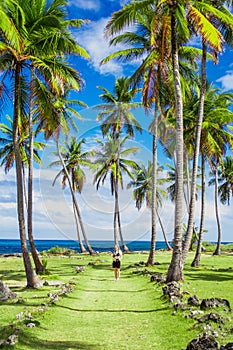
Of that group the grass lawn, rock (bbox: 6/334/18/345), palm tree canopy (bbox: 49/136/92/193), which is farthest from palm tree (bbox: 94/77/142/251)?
rock (bbox: 6/334/18/345)

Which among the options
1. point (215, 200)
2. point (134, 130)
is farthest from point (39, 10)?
point (215, 200)

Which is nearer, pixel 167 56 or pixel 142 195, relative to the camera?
pixel 167 56

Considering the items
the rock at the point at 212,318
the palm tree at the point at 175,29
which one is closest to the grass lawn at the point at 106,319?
the rock at the point at 212,318

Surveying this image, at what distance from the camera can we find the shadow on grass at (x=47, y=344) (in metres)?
7.07

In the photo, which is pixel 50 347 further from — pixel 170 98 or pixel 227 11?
pixel 170 98

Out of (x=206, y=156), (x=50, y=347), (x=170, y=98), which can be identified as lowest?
(x=50, y=347)

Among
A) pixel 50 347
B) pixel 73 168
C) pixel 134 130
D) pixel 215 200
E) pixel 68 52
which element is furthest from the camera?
pixel 73 168

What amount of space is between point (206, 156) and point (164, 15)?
48.4 ft

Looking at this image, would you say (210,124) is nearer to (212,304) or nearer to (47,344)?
(212,304)

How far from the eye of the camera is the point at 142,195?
53.2 m

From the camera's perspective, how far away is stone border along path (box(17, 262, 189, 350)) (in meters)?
7.45

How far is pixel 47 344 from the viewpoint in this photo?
7.30 metres

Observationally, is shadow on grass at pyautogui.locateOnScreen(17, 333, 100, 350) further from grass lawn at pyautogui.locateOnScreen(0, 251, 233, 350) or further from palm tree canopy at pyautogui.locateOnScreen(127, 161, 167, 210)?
palm tree canopy at pyautogui.locateOnScreen(127, 161, 167, 210)

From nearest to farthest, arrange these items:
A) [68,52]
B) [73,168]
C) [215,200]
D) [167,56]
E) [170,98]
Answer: [68,52] → [167,56] → [170,98] → [215,200] → [73,168]
